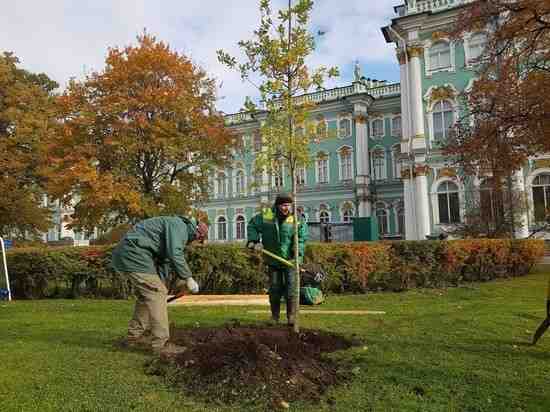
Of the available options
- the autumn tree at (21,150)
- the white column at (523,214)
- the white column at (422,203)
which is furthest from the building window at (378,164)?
the autumn tree at (21,150)

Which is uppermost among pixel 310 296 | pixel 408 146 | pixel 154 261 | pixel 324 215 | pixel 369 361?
pixel 408 146

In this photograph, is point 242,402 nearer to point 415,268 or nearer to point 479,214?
point 415,268

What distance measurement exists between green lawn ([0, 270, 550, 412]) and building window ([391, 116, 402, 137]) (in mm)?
32686

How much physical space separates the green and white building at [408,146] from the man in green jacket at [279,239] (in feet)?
37.1

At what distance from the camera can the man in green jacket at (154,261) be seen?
499cm

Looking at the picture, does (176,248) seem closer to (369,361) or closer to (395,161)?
(369,361)

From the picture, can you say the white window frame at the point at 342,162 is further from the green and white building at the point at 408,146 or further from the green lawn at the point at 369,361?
the green lawn at the point at 369,361

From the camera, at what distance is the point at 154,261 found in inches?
210

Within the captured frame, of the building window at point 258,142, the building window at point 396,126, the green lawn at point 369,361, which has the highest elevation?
the building window at point 396,126

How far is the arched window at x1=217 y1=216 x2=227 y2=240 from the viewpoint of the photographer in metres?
47.8

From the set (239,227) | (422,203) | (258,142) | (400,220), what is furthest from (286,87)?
(239,227)

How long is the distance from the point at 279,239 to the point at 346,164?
35681mm

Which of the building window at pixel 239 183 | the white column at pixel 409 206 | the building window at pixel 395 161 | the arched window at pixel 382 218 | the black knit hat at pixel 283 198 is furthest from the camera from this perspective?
the building window at pixel 239 183

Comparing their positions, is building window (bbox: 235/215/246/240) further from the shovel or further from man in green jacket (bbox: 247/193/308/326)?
the shovel
